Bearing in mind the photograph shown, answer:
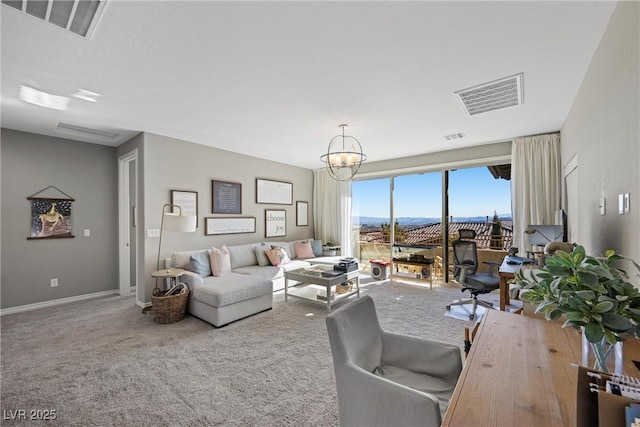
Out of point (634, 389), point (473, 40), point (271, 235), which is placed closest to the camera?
point (634, 389)

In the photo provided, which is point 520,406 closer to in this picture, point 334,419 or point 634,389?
point 634,389

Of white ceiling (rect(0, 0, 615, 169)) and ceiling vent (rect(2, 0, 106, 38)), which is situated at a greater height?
ceiling vent (rect(2, 0, 106, 38))

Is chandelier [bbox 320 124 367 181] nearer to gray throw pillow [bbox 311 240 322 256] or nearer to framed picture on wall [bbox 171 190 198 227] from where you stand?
gray throw pillow [bbox 311 240 322 256]

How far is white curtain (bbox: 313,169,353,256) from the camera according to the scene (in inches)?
247

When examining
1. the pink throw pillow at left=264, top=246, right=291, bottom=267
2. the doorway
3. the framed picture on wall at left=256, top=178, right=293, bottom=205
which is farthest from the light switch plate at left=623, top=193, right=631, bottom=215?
the doorway

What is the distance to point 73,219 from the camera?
4.12m

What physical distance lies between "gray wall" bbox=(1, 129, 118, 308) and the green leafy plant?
558cm

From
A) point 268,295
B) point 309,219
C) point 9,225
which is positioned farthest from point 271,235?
point 9,225

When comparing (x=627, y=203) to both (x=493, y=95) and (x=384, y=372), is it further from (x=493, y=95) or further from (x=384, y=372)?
(x=493, y=95)

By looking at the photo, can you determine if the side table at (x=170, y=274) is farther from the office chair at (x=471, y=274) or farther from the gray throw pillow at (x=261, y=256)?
the office chair at (x=471, y=274)

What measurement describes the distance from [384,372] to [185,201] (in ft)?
12.8

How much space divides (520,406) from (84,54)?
3275 millimetres

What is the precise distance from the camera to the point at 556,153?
3.87 metres

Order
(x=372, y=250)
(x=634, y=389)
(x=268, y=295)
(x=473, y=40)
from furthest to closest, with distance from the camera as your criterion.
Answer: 1. (x=372, y=250)
2. (x=268, y=295)
3. (x=473, y=40)
4. (x=634, y=389)
